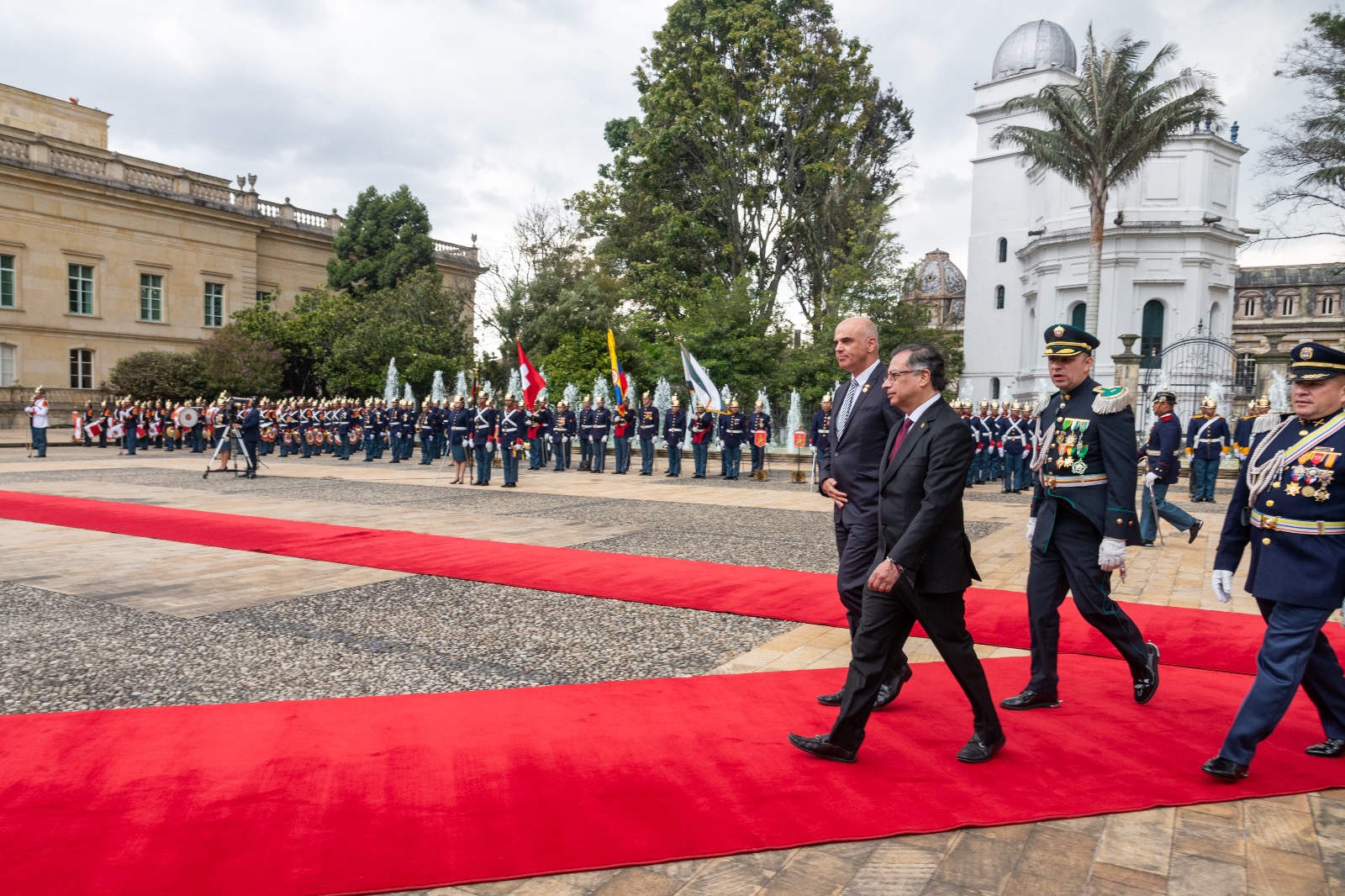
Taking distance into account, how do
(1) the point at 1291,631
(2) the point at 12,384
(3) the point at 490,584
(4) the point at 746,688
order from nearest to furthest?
(1) the point at 1291,631 → (4) the point at 746,688 → (3) the point at 490,584 → (2) the point at 12,384

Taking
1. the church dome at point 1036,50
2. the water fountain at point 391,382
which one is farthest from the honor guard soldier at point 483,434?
the church dome at point 1036,50

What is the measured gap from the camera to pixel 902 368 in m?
3.72

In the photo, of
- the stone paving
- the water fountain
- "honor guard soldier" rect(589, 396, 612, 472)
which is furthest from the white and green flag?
the water fountain

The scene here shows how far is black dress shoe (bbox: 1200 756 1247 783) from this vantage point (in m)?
3.46

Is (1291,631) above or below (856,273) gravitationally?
below

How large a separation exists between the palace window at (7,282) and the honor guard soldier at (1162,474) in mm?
39427

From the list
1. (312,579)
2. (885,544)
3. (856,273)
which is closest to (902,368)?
(885,544)

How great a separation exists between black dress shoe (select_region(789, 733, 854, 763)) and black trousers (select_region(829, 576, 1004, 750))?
0.02 meters

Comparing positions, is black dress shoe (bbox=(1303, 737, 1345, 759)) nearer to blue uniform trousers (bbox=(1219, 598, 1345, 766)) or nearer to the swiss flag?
blue uniform trousers (bbox=(1219, 598, 1345, 766))

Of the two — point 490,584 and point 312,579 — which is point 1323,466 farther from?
point 312,579

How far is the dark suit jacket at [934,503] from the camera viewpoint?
3494 millimetres

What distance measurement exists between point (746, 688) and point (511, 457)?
1288 centimetres

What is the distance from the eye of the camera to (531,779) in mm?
3393

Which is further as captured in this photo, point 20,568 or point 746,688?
point 20,568
